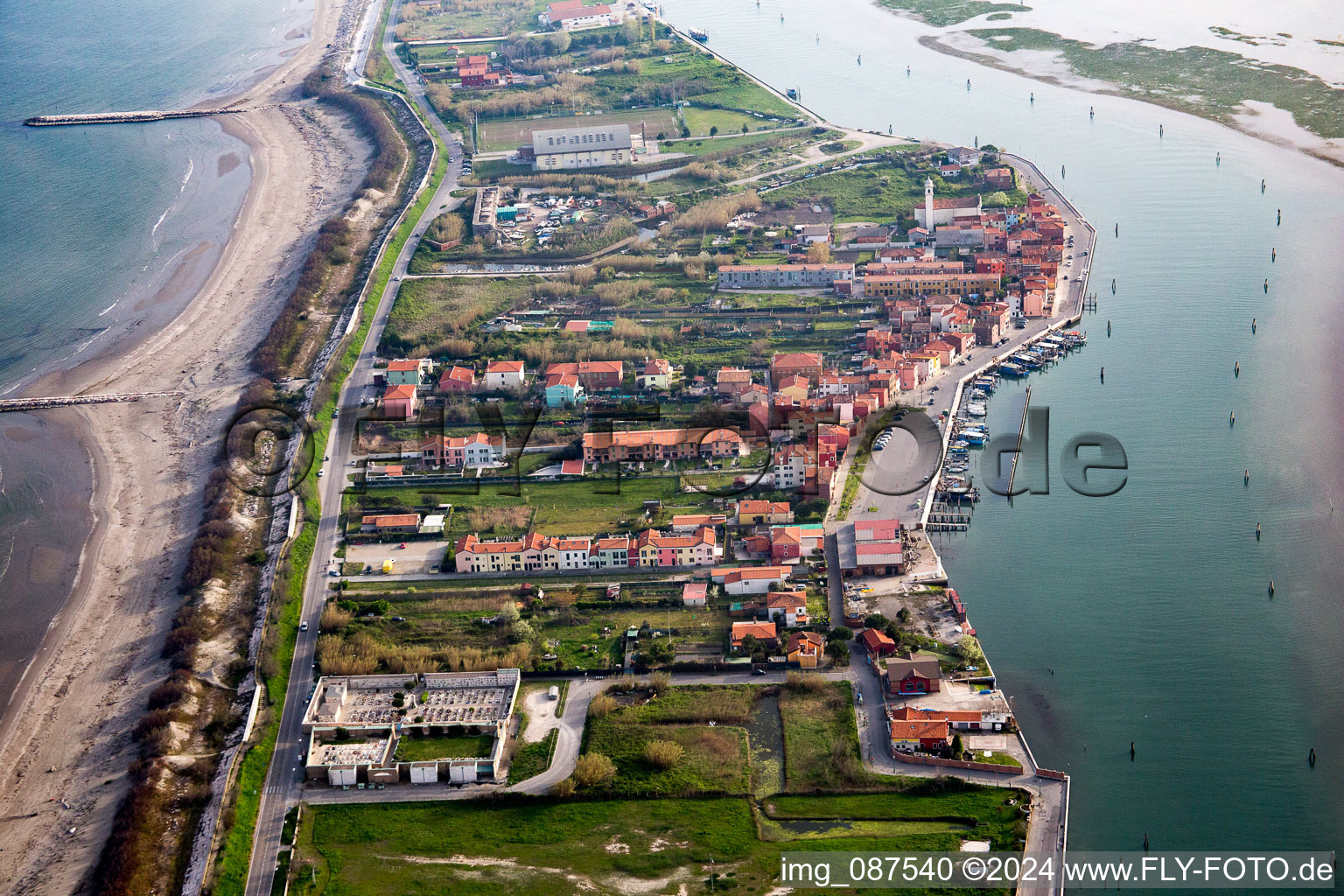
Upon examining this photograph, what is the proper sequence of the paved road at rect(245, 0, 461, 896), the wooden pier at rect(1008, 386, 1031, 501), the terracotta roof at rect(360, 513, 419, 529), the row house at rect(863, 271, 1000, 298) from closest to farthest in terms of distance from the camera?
the paved road at rect(245, 0, 461, 896) < the terracotta roof at rect(360, 513, 419, 529) < the wooden pier at rect(1008, 386, 1031, 501) < the row house at rect(863, 271, 1000, 298)

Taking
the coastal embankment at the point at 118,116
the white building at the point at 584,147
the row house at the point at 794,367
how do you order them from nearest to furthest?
the row house at the point at 794,367 < the white building at the point at 584,147 < the coastal embankment at the point at 118,116

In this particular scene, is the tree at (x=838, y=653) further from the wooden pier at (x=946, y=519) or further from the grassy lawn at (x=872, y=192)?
the grassy lawn at (x=872, y=192)

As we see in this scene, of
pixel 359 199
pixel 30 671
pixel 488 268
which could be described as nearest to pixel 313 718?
pixel 30 671

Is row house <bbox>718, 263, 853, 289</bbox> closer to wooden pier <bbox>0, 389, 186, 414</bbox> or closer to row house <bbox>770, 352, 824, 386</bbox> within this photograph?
row house <bbox>770, 352, 824, 386</bbox>

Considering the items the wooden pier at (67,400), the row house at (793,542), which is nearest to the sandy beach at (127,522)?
the wooden pier at (67,400)

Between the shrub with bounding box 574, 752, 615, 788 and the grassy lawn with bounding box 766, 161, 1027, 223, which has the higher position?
the grassy lawn with bounding box 766, 161, 1027, 223

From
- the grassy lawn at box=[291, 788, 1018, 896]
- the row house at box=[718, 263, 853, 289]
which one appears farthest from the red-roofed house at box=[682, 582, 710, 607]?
the row house at box=[718, 263, 853, 289]

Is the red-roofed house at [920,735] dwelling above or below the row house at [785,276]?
below
